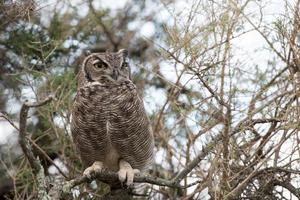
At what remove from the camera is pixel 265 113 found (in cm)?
351

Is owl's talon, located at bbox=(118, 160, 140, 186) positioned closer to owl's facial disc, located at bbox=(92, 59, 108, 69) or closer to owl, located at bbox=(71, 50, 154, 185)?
owl, located at bbox=(71, 50, 154, 185)

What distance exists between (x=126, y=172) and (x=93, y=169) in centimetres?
22

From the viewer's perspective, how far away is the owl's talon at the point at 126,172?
Result: 13.1 ft

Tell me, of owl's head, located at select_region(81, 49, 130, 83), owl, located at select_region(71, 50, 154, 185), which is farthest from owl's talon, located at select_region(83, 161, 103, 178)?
owl's head, located at select_region(81, 49, 130, 83)

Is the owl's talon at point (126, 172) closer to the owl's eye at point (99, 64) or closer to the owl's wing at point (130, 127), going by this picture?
the owl's wing at point (130, 127)

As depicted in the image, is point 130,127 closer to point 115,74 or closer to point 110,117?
point 110,117

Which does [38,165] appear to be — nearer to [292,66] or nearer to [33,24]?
[292,66]

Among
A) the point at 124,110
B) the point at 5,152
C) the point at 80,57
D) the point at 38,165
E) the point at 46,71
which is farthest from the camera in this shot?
the point at 80,57

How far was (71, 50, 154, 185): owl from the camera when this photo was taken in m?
4.11

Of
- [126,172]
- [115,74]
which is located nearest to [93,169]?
[126,172]

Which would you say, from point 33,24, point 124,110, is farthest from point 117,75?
point 33,24

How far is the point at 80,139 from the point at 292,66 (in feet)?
4.59

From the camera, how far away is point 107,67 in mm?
4207

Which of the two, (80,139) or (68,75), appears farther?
(68,75)
